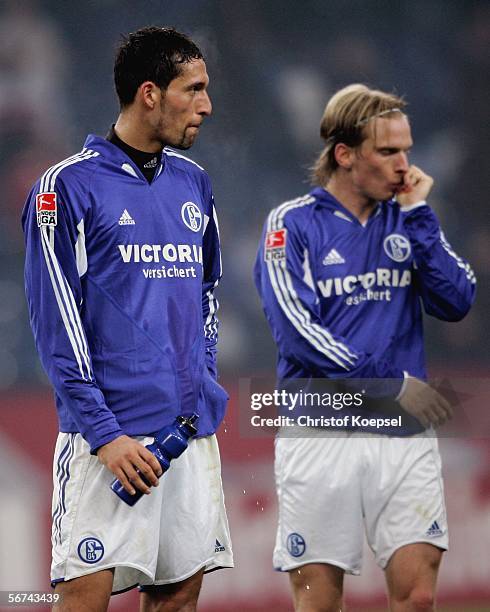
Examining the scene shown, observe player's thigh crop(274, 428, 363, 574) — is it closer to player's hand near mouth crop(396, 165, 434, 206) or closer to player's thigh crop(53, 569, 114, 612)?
player's hand near mouth crop(396, 165, 434, 206)

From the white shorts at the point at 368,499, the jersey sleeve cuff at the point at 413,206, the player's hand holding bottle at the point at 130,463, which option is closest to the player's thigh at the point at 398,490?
the white shorts at the point at 368,499

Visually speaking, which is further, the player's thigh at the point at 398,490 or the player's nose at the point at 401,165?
the player's nose at the point at 401,165

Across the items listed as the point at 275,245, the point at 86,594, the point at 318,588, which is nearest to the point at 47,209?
the point at 86,594

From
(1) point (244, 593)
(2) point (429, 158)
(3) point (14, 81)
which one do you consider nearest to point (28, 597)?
(1) point (244, 593)

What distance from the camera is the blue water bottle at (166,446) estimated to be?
95.0 inches

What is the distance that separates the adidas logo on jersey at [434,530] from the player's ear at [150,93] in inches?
58.5

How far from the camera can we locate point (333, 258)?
3.43m

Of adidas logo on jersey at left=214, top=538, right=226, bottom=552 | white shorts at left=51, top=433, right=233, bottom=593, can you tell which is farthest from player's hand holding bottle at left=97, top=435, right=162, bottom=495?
adidas logo on jersey at left=214, top=538, right=226, bottom=552

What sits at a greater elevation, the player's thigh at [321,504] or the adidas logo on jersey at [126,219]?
the adidas logo on jersey at [126,219]

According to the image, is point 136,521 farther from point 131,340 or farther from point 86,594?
point 131,340

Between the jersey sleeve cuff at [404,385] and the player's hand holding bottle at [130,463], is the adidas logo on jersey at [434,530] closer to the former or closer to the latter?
the jersey sleeve cuff at [404,385]

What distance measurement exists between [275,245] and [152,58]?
94 centimetres

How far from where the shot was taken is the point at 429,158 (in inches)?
195

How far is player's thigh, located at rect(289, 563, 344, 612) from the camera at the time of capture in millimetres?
3311
